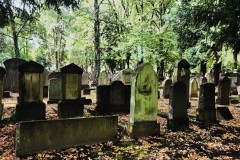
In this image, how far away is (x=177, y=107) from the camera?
275 inches

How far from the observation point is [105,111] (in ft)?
29.8

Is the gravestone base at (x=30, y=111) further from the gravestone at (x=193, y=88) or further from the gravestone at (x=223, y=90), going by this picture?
the gravestone at (x=193, y=88)

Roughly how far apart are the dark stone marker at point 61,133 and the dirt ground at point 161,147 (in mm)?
124

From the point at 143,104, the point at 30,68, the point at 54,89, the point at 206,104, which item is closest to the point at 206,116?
the point at 206,104

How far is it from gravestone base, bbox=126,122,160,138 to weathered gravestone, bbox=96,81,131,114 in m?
2.70

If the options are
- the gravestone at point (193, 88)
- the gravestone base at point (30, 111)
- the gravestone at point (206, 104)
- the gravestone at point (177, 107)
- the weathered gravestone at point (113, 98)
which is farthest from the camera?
the gravestone at point (193, 88)

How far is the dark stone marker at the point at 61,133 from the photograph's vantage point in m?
4.61

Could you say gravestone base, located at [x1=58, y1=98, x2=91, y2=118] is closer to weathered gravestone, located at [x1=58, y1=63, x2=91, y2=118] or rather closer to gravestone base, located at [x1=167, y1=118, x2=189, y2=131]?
weathered gravestone, located at [x1=58, y1=63, x2=91, y2=118]

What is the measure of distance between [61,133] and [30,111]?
129 inches

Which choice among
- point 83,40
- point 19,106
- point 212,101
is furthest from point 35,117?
point 83,40

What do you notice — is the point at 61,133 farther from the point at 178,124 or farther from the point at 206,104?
the point at 206,104

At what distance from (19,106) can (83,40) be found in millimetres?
17855

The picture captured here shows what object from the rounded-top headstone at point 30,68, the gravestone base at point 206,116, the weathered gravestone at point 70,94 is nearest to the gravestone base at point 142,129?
the gravestone base at point 206,116

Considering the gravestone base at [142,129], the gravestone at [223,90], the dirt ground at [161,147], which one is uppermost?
the gravestone at [223,90]
